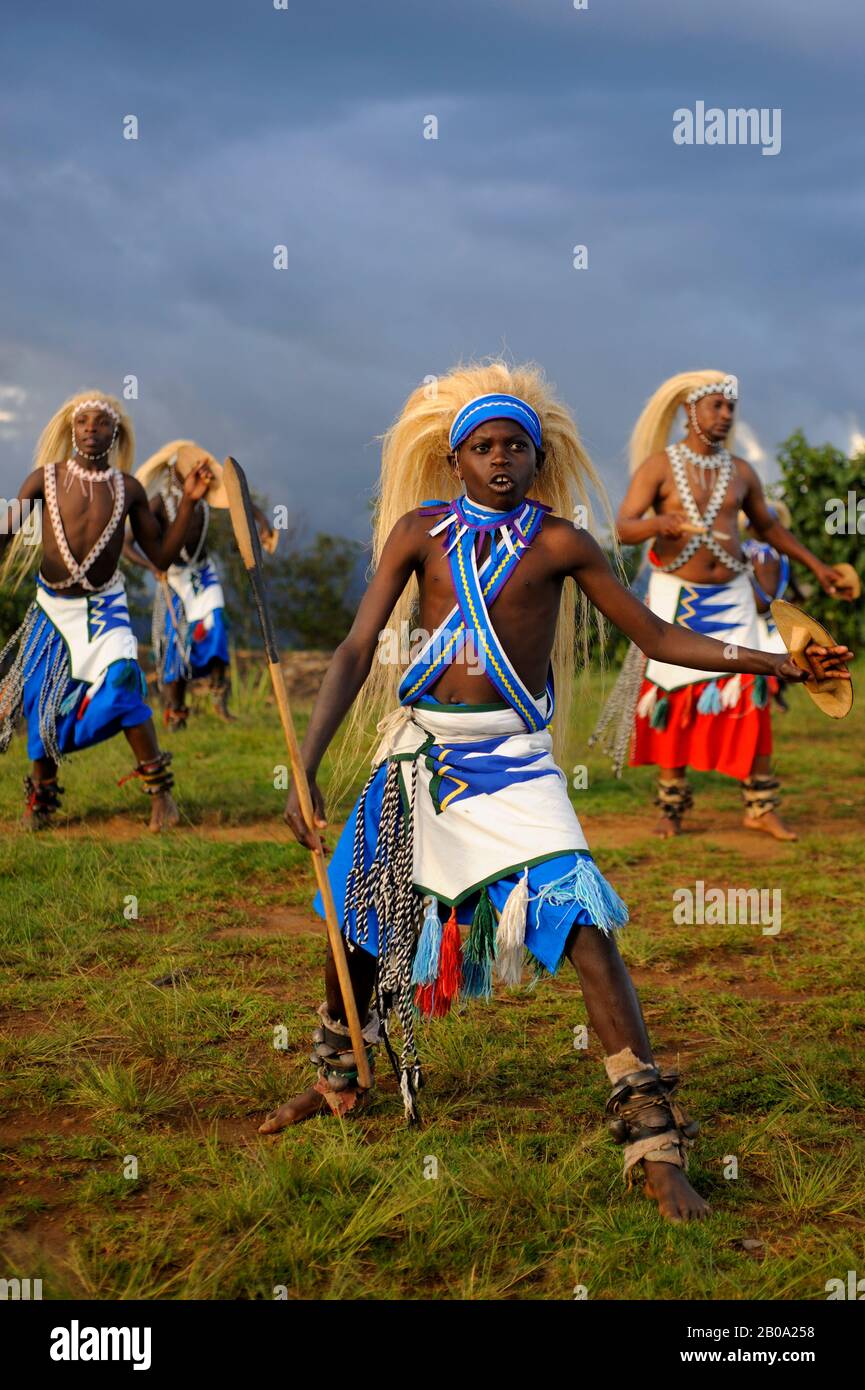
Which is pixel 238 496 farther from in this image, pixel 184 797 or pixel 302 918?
pixel 184 797

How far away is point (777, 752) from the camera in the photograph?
32.4ft

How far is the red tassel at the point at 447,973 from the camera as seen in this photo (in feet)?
10.5

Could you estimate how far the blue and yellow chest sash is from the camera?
10.8 feet

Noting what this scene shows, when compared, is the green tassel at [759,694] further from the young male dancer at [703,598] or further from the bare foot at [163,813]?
the bare foot at [163,813]

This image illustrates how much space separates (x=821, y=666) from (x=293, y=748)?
1.17 m

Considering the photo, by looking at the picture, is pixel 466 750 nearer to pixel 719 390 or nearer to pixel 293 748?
pixel 293 748

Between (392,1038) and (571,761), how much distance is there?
5749 millimetres

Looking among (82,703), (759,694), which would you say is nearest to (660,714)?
(759,694)

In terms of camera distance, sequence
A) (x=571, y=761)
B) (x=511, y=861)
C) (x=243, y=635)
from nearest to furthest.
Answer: (x=511, y=861) < (x=571, y=761) < (x=243, y=635)

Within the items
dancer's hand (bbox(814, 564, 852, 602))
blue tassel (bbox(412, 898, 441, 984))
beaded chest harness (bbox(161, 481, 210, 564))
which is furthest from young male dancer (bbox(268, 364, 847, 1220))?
beaded chest harness (bbox(161, 481, 210, 564))

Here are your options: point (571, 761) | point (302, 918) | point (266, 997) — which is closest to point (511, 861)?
point (266, 997)

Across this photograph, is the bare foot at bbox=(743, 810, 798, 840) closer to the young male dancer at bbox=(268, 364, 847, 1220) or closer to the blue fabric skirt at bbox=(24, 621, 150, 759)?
the blue fabric skirt at bbox=(24, 621, 150, 759)

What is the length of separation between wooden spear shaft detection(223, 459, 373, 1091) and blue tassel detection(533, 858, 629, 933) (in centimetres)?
49

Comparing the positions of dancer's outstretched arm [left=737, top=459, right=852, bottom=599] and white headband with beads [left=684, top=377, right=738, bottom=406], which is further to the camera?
dancer's outstretched arm [left=737, top=459, right=852, bottom=599]
